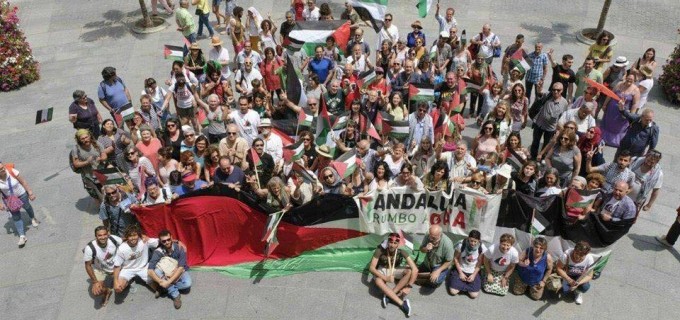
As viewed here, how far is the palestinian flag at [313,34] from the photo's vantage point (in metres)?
11.7

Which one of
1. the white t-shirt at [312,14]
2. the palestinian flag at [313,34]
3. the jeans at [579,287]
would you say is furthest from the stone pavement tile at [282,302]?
the white t-shirt at [312,14]

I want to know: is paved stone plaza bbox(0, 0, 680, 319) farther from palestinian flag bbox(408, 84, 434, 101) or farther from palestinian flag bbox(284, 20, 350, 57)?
palestinian flag bbox(284, 20, 350, 57)

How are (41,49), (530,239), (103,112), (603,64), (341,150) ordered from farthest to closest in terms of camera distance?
(41,49)
(103,112)
(603,64)
(341,150)
(530,239)

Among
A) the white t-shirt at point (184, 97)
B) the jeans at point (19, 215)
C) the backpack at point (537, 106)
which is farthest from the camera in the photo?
the white t-shirt at point (184, 97)

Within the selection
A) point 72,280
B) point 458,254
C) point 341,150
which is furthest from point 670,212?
point 72,280

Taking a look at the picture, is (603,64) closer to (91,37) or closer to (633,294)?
(633,294)

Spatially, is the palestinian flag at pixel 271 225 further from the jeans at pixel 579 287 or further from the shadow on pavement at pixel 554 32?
the shadow on pavement at pixel 554 32

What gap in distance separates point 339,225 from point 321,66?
428 centimetres

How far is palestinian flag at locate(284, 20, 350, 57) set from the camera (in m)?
11.7

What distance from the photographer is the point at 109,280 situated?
8.41 metres

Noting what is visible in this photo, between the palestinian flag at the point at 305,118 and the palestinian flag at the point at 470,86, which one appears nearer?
the palestinian flag at the point at 305,118

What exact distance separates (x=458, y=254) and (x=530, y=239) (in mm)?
978

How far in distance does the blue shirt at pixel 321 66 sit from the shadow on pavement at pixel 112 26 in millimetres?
6691

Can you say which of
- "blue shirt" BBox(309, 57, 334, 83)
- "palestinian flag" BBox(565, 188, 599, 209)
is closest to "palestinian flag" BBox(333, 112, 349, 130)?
"blue shirt" BBox(309, 57, 334, 83)
